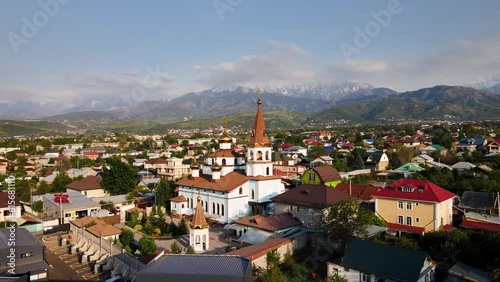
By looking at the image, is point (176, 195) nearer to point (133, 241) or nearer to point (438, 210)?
point (133, 241)

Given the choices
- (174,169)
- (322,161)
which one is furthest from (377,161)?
(174,169)

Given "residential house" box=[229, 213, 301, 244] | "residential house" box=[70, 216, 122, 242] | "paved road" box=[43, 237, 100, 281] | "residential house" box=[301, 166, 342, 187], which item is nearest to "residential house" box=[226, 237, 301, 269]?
"residential house" box=[229, 213, 301, 244]

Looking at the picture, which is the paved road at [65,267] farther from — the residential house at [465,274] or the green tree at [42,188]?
the residential house at [465,274]

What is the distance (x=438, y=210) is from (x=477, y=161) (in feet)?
120

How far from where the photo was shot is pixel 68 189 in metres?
40.6

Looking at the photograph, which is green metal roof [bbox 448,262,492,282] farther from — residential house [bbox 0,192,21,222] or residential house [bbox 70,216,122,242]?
residential house [bbox 0,192,21,222]

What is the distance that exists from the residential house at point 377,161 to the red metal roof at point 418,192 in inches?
1221

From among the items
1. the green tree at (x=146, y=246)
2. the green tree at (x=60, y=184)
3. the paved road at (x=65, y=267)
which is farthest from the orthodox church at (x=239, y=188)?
the green tree at (x=60, y=184)

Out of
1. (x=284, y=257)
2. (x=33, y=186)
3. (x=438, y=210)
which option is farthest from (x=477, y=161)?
(x=33, y=186)

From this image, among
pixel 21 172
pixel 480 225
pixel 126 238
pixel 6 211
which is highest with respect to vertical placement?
pixel 21 172

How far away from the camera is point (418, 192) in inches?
935

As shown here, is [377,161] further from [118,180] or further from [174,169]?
[118,180]

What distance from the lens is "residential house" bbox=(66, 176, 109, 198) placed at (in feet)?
131

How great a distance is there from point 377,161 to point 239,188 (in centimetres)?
3197
